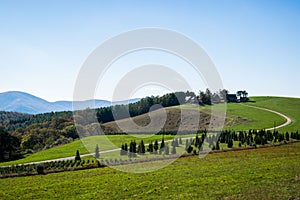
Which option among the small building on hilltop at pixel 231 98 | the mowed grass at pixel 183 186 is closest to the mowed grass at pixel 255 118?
the small building on hilltop at pixel 231 98

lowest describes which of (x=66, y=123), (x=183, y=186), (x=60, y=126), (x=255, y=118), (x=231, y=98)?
(x=183, y=186)

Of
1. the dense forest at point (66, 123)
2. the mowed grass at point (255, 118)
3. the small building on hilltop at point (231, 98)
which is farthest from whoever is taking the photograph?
the small building on hilltop at point (231, 98)

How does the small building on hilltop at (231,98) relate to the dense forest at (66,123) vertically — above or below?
above

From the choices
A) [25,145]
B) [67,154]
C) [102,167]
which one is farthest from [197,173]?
[25,145]

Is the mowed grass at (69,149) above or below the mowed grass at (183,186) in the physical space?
below

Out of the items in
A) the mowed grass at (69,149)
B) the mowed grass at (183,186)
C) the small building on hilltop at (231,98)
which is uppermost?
the small building on hilltop at (231,98)

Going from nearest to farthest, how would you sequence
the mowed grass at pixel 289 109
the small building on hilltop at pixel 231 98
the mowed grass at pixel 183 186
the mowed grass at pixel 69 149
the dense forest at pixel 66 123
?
the mowed grass at pixel 183 186, the mowed grass at pixel 69 149, the mowed grass at pixel 289 109, the dense forest at pixel 66 123, the small building on hilltop at pixel 231 98

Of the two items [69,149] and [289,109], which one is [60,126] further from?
[289,109]

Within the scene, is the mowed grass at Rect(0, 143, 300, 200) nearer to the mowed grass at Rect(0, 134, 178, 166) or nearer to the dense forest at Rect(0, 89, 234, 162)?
the mowed grass at Rect(0, 134, 178, 166)

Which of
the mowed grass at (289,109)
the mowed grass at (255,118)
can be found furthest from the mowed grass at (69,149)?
the mowed grass at (289,109)

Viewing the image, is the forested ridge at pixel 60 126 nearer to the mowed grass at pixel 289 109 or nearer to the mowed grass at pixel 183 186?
the mowed grass at pixel 289 109

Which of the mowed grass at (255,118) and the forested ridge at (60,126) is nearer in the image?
the mowed grass at (255,118)

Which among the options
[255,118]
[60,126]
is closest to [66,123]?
[60,126]

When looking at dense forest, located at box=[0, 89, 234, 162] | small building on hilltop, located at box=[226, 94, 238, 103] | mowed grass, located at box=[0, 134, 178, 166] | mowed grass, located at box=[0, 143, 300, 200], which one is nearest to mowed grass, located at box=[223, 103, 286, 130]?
dense forest, located at box=[0, 89, 234, 162]
